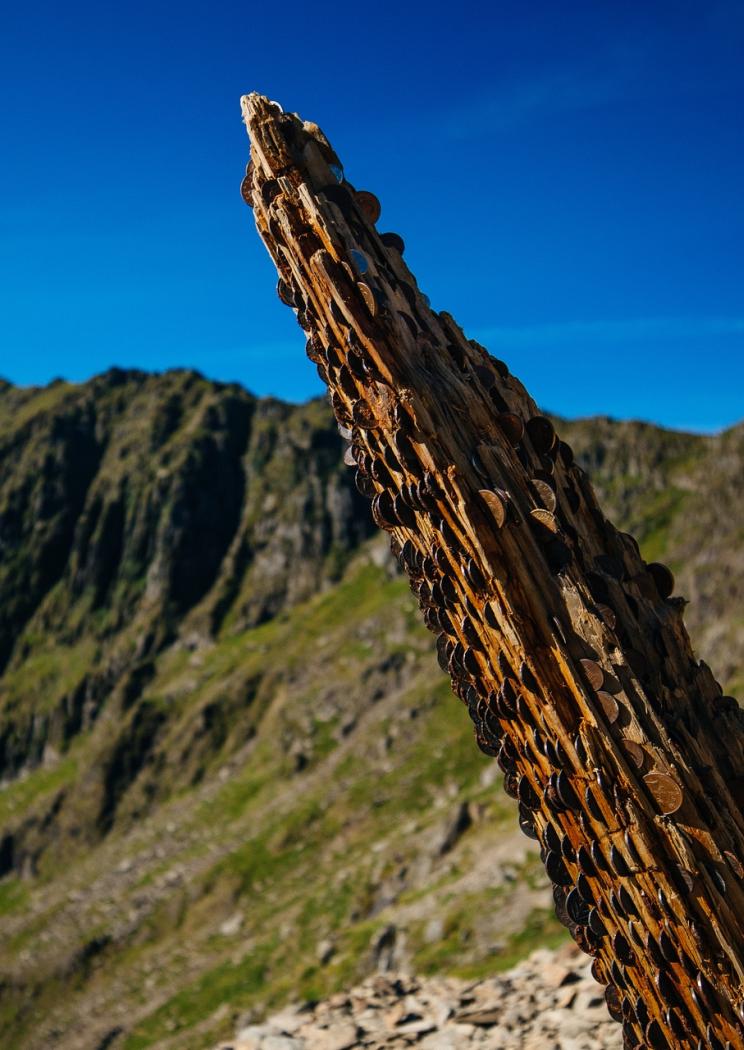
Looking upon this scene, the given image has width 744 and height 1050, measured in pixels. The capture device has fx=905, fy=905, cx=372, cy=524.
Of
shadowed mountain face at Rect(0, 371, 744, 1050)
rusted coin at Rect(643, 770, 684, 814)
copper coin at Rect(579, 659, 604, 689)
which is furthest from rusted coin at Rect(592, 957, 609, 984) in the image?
shadowed mountain face at Rect(0, 371, 744, 1050)

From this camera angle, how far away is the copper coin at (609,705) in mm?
6703

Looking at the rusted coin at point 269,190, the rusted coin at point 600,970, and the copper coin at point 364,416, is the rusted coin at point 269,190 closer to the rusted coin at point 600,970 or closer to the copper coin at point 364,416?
the copper coin at point 364,416

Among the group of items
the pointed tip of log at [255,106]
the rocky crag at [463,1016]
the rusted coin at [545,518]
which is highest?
the pointed tip of log at [255,106]

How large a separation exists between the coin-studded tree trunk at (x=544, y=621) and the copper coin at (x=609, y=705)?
17 millimetres

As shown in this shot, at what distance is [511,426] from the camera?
7668 mm

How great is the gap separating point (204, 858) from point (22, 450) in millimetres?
138275

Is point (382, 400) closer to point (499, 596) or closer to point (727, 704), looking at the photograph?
point (499, 596)

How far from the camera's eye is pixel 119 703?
458ft

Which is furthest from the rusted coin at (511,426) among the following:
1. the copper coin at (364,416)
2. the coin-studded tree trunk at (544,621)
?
the copper coin at (364,416)

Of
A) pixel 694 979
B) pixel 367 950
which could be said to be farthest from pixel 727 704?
pixel 367 950

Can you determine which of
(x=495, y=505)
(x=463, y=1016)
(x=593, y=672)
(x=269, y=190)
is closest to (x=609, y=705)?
(x=593, y=672)

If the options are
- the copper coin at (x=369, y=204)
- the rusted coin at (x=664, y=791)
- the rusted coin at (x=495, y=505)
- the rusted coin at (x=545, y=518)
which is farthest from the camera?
the copper coin at (x=369, y=204)

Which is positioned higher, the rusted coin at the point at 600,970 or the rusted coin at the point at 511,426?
the rusted coin at the point at 511,426

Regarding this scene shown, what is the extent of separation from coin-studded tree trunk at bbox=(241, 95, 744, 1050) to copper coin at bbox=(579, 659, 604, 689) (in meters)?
0.01
